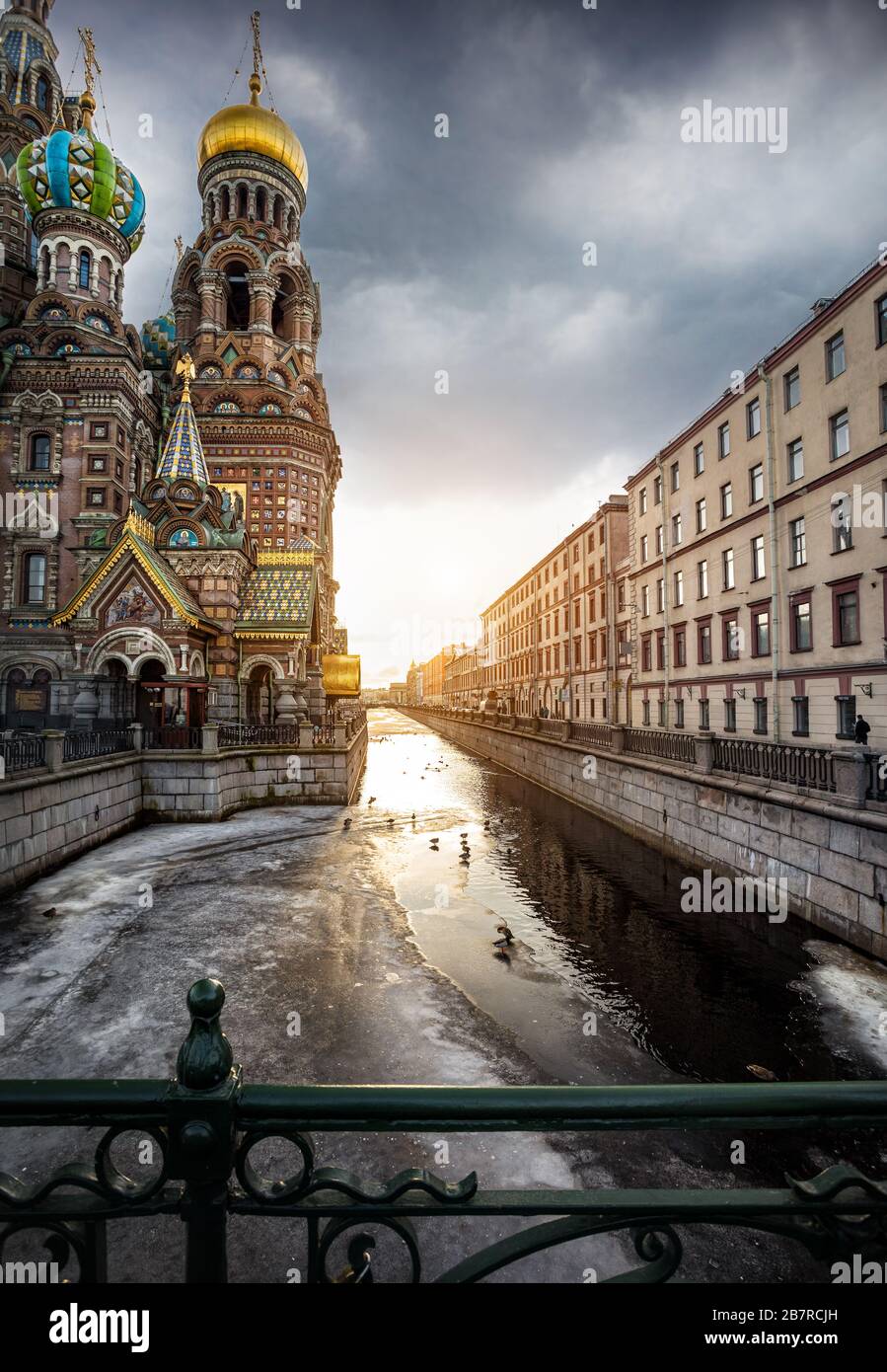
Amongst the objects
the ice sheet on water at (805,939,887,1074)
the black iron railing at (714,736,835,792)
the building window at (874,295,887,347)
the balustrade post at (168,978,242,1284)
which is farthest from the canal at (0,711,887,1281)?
the building window at (874,295,887,347)

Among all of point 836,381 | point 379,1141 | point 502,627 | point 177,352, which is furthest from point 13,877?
point 502,627

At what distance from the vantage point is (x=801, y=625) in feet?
68.3

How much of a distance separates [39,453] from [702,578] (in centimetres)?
3595

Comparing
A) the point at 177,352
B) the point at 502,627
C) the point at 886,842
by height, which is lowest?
Answer: the point at 886,842

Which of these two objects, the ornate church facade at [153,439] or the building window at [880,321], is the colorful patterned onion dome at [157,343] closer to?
the ornate church facade at [153,439]

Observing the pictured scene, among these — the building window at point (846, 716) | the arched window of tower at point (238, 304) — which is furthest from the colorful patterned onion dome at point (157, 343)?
the building window at point (846, 716)

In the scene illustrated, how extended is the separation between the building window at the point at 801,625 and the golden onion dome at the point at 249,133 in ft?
200

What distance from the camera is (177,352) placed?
49.3 metres

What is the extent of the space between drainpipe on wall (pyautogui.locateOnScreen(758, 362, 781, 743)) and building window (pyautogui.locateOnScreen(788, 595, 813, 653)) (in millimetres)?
554

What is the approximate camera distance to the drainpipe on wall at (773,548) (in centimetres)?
2153

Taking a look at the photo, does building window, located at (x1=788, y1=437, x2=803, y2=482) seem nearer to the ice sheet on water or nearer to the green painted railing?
the ice sheet on water

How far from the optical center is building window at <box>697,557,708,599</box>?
2628 cm
